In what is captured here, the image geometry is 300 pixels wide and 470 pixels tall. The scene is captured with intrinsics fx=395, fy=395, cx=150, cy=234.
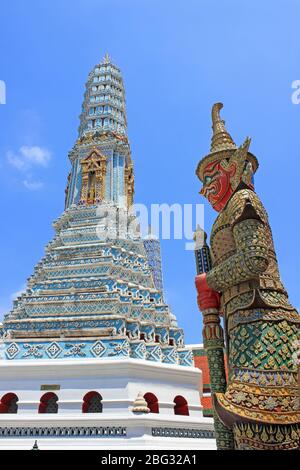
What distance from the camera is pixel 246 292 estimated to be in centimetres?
544

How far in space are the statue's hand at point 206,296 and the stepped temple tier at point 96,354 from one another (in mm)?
6986

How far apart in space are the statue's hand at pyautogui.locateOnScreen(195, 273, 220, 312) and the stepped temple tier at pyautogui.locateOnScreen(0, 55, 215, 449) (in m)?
6.99

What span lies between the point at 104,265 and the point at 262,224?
43.5 ft

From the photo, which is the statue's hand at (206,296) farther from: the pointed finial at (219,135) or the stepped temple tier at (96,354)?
the stepped temple tier at (96,354)

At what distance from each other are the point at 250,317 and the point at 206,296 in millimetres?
975

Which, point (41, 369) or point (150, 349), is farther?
point (150, 349)

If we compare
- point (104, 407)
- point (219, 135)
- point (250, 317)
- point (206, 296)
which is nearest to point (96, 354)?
point (104, 407)

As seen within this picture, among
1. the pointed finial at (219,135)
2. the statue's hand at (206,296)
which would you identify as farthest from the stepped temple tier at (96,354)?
the pointed finial at (219,135)

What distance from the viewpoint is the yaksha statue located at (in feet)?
15.2

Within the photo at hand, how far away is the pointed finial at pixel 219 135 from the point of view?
6913 mm

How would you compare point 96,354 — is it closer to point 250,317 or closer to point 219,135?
point 219,135

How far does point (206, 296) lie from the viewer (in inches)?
241
